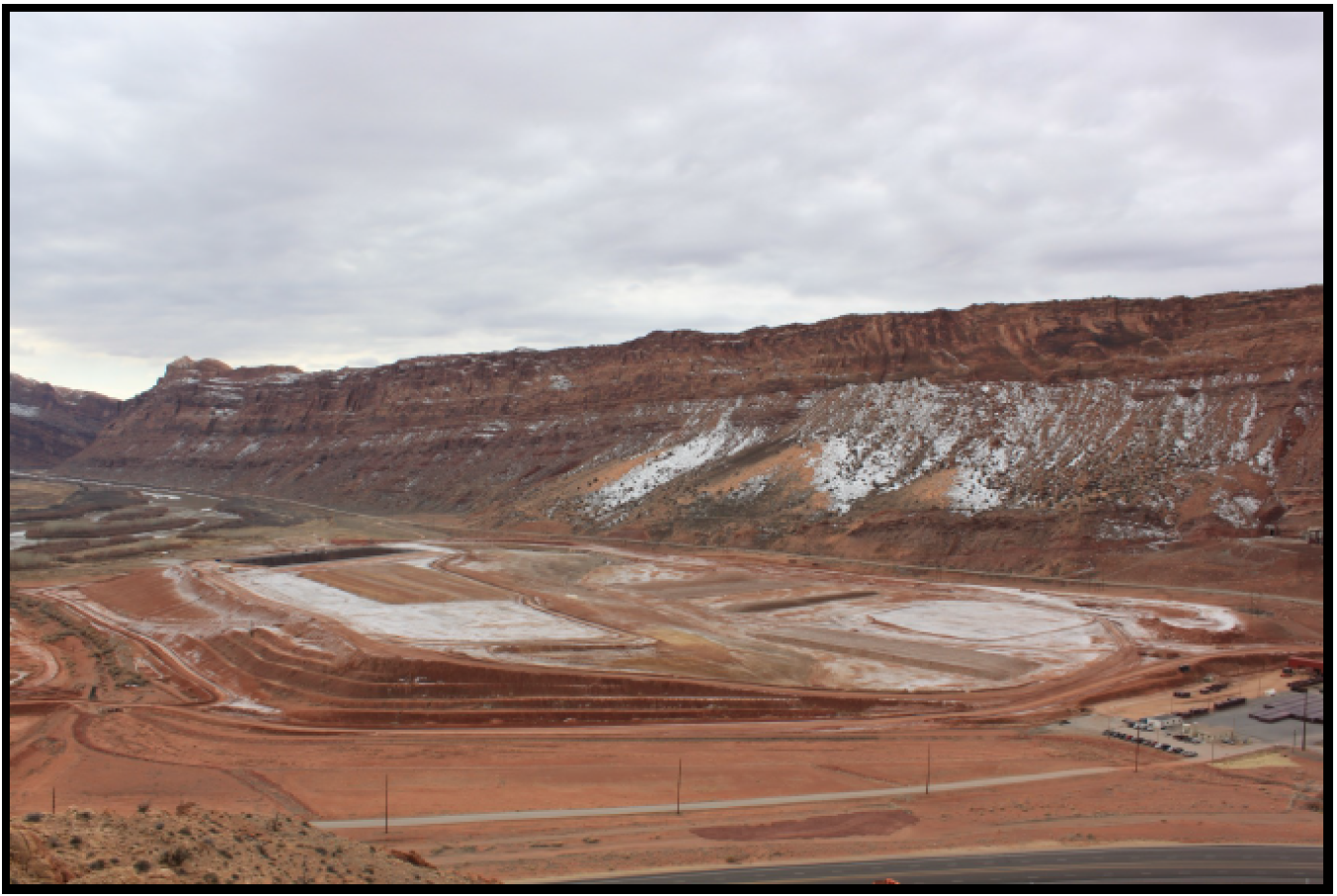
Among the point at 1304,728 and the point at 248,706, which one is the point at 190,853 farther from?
the point at 1304,728

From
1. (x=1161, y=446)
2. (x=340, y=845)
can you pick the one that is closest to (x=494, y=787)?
(x=340, y=845)

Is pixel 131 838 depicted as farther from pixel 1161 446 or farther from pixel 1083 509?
pixel 1161 446

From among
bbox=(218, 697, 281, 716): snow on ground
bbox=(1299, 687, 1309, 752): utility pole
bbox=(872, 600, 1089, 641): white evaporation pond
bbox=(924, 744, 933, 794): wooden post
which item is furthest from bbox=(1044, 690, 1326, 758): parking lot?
bbox=(218, 697, 281, 716): snow on ground

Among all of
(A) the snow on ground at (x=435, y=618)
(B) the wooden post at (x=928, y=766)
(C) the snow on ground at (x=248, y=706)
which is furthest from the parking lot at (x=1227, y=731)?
(C) the snow on ground at (x=248, y=706)

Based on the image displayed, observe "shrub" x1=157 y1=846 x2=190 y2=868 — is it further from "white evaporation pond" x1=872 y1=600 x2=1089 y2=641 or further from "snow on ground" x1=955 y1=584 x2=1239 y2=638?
"snow on ground" x1=955 y1=584 x2=1239 y2=638

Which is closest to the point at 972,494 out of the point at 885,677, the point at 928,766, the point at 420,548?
the point at 885,677

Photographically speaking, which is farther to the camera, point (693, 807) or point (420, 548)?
point (420, 548)
